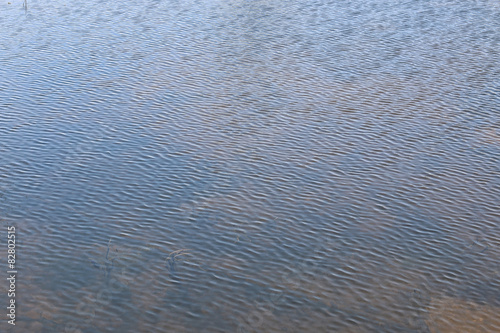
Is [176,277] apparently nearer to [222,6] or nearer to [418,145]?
[418,145]

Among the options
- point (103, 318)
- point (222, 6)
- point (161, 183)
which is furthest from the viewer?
point (222, 6)

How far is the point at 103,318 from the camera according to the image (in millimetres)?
20875

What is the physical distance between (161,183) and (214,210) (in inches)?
128

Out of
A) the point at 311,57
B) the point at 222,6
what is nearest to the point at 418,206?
the point at 311,57

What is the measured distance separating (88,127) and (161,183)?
7.25 meters

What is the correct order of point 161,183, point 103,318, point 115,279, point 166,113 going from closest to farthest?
point 103,318 → point 115,279 → point 161,183 → point 166,113

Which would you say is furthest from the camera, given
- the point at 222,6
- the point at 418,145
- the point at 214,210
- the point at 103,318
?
the point at 222,6

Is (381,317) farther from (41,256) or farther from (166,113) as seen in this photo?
(166,113)

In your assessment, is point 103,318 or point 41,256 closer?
point 103,318

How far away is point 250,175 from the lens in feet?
98.2

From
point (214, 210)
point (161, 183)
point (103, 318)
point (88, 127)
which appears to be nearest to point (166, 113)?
point (88, 127)

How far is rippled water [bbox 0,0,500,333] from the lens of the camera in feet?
72.0

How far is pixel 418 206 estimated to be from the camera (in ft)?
91.0

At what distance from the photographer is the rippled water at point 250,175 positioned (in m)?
21.9
